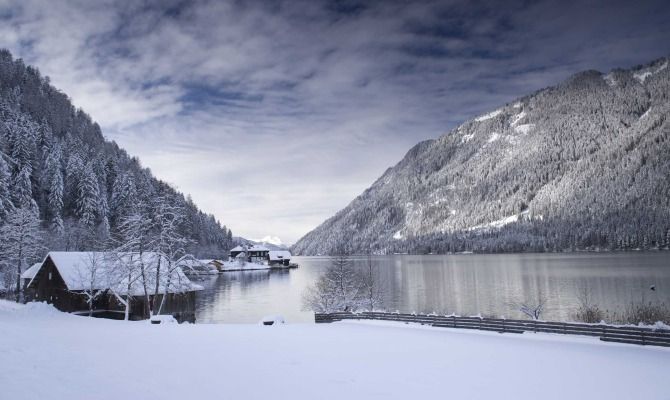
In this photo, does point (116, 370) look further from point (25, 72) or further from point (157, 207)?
point (25, 72)

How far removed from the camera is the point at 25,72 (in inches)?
5423

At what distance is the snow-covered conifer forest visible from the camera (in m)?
52.3

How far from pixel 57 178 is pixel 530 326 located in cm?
9337

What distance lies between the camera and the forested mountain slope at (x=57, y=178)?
235ft

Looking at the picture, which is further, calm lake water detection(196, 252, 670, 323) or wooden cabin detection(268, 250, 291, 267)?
wooden cabin detection(268, 250, 291, 267)

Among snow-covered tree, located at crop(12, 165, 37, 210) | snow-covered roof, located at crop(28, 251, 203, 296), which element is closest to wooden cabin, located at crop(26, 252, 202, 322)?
snow-covered roof, located at crop(28, 251, 203, 296)

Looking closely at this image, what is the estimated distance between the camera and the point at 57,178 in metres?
84.7

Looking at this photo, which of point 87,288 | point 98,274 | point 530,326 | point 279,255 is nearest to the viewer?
point 530,326

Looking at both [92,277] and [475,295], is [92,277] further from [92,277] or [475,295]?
[475,295]

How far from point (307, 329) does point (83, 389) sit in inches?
647

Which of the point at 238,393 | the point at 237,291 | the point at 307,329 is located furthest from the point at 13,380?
the point at 237,291

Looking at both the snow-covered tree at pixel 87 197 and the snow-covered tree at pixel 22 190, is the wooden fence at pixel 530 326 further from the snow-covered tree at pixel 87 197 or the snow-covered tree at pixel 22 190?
the snow-covered tree at pixel 87 197

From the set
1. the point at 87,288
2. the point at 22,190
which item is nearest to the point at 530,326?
the point at 87,288

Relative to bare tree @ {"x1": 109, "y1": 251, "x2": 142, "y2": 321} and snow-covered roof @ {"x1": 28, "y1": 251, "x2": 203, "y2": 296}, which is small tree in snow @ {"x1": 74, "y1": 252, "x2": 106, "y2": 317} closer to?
snow-covered roof @ {"x1": 28, "y1": 251, "x2": 203, "y2": 296}
